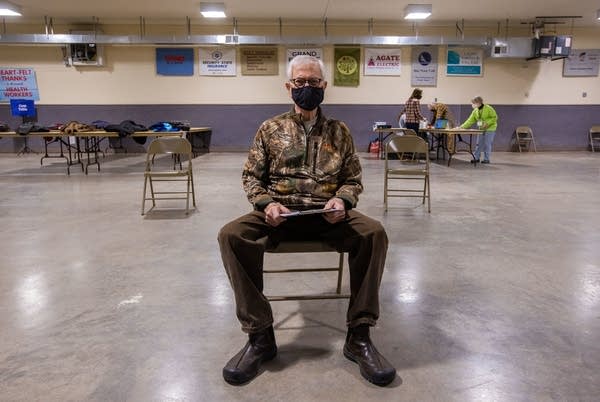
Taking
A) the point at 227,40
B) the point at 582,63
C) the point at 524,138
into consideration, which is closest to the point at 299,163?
the point at 227,40

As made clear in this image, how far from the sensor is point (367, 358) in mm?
1705

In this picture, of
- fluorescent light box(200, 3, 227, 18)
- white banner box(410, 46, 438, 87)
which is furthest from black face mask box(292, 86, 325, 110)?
white banner box(410, 46, 438, 87)

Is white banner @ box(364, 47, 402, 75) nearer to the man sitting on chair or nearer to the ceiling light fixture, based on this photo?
the ceiling light fixture

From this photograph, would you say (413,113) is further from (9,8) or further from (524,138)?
(9,8)

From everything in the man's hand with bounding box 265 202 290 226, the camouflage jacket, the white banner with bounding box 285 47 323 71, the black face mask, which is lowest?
the man's hand with bounding box 265 202 290 226

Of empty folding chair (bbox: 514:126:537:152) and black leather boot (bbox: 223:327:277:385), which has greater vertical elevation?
empty folding chair (bbox: 514:126:537:152)

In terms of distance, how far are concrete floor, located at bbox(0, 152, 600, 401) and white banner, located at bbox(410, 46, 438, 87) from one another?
7.07m

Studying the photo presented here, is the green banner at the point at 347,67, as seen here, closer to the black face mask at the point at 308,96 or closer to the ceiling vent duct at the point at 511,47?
the ceiling vent duct at the point at 511,47

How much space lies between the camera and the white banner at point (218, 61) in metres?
10.7

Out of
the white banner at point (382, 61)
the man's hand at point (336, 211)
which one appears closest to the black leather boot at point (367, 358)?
the man's hand at point (336, 211)

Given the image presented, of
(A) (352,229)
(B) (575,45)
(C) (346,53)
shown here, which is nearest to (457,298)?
(A) (352,229)

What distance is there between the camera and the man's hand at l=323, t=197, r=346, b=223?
1781 millimetres

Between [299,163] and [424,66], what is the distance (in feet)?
32.8

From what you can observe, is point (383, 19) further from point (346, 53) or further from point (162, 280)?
point (162, 280)
